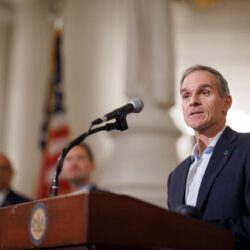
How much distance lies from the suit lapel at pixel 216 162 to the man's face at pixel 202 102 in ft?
0.25

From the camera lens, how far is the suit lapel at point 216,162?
249 cm

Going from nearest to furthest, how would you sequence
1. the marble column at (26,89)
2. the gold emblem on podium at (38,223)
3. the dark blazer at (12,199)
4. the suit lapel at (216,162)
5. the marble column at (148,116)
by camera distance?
the gold emblem on podium at (38,223) → the suit lapel at (216,162) → the dark blazer at (12,199) → the marble column at (148,116) → the marble column at (26,89)

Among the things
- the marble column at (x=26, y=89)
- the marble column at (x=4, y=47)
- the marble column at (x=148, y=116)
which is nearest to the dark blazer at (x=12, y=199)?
the marble column at (x=148, y=116)

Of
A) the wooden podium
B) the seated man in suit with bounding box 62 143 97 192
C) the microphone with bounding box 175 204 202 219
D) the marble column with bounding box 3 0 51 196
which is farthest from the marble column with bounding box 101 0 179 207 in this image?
the wooden podium

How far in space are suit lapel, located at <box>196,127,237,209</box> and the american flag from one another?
5508 millimetres

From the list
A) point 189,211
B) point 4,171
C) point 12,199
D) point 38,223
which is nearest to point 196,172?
point 189,211

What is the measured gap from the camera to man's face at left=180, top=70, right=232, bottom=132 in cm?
263

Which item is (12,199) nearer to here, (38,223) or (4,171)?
(4,171)

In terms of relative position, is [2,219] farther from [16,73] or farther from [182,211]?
[16,73]

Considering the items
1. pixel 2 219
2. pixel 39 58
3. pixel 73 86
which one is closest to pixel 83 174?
pixel 2 219

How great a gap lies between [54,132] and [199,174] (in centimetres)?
567

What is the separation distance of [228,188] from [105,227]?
0.70 m

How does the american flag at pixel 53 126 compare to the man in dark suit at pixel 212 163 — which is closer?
the man in dark suit at pixel 212 163

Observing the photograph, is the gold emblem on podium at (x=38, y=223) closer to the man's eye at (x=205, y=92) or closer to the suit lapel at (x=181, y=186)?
the suit lapel at (x=181, y=186)
